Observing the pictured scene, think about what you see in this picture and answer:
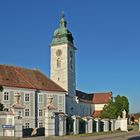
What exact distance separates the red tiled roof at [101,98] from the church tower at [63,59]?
20961 millimetres

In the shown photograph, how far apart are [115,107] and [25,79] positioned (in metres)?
24.2

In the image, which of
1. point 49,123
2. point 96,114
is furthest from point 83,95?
point 49,123

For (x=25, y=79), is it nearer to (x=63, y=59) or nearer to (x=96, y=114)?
(x=63, y=59)

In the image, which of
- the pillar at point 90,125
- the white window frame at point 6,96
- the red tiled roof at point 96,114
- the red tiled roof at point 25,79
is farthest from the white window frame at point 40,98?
the red tiled roof at point 96,114

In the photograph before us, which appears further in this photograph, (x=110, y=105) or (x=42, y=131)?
(x=110, y=105)

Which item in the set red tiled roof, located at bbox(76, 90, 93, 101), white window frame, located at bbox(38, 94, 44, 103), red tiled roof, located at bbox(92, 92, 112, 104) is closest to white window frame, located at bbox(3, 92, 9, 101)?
white window frame, located at bbox(38, 94, 44, 103)

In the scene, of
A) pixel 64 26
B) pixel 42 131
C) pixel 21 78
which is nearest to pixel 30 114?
pixel 21 78

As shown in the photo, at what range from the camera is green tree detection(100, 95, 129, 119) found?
77.0 metres

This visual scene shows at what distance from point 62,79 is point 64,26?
11.4m

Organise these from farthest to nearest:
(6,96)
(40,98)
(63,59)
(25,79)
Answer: (63,59) → (40,98) → (25,79) → (6,96)

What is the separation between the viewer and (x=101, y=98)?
326 ft

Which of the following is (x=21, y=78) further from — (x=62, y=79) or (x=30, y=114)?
(x=62, y=79)

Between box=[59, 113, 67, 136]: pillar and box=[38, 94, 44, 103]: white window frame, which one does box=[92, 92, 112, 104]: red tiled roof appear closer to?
box=[38, 94, 44, 103]: white window frame

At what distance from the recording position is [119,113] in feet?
259
